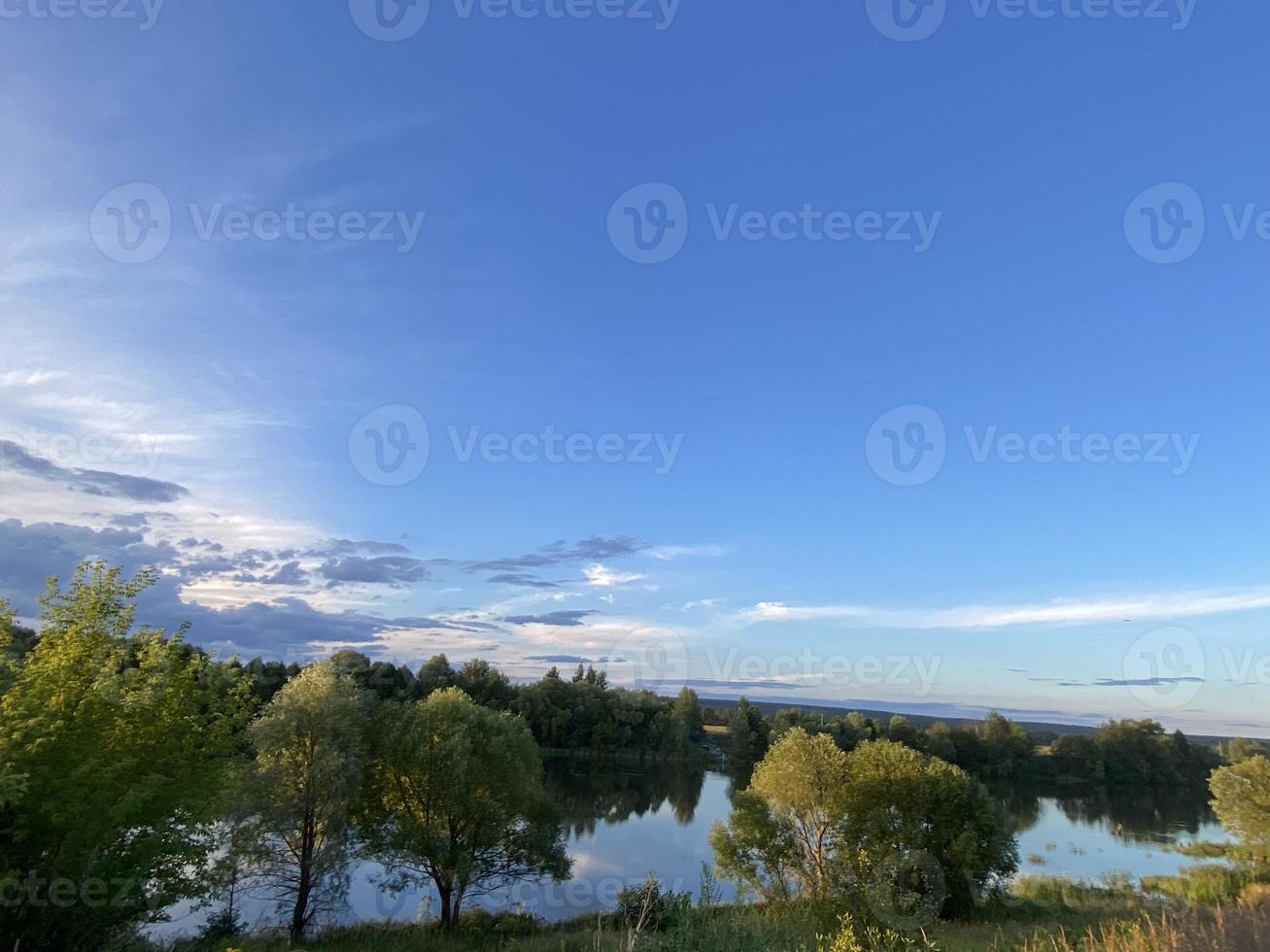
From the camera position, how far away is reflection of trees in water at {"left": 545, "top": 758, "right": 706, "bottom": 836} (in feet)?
167

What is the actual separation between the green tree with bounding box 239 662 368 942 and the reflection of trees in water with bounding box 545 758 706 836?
612 inches

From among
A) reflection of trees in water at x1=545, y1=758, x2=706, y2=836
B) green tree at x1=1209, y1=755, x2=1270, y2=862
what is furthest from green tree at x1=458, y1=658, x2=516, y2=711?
green tree at x1=1209, y1=755, x2=1270, y2=862

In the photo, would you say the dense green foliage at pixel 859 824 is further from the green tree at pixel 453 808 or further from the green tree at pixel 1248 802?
the green tree at pixel 1248 802

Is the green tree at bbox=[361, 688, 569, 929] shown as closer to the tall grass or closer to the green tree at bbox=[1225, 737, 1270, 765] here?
the tall grass

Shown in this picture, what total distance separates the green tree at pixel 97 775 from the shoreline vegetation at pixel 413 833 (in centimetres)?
5

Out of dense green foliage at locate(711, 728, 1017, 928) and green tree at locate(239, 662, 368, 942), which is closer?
green tree at locate(239, 662, 368, 942)

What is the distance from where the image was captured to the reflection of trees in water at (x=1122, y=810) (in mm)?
61406

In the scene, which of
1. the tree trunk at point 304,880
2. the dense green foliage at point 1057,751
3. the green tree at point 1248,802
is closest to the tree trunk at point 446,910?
the tree trunk at point 304,880

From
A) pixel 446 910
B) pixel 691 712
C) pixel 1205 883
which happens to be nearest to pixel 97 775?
pixel 446 910

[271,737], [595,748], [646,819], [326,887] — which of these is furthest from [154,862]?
[595,748]

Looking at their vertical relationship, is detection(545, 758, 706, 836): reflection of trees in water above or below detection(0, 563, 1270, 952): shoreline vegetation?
below

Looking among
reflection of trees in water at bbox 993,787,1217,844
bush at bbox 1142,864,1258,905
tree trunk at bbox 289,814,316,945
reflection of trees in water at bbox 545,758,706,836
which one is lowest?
reflection of trees in water at bbox 993,787,1217,844

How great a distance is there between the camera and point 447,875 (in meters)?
26.8

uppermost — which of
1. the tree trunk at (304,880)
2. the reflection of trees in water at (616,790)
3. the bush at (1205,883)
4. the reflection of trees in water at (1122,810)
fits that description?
the tree trunk at (304,880)
